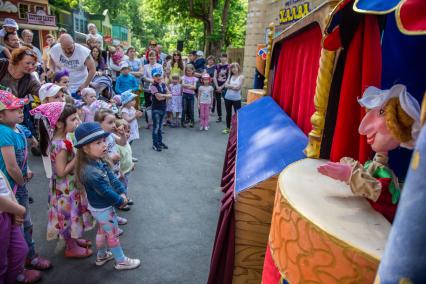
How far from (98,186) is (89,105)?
7.47 feet

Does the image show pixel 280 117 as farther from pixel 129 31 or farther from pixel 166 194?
pixel 129 31

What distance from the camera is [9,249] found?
2061 millimetres

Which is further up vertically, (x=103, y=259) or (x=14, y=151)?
(x=14, y=151)

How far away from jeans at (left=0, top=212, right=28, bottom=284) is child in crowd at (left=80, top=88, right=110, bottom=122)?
6.74ft

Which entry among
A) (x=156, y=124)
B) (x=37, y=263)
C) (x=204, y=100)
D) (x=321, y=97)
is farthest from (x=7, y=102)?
(x=204, y=100)

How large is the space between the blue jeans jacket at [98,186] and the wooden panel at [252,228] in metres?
1.04

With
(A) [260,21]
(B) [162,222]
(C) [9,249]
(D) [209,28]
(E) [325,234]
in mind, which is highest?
(D) [209,28]

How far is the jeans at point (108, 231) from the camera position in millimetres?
2525

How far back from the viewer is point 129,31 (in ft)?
146

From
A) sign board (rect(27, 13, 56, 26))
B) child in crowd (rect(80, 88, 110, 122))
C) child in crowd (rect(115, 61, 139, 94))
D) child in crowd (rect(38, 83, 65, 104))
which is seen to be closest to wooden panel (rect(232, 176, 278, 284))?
child in crowd (rect(38, 83, 65, 104))

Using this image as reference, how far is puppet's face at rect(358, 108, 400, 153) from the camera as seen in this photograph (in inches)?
43.4

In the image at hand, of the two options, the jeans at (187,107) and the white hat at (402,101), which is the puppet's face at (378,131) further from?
the jeans at (187,107)

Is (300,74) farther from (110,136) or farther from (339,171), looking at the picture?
(339,171)

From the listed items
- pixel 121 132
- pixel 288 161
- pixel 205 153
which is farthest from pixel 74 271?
pixel 205 153
